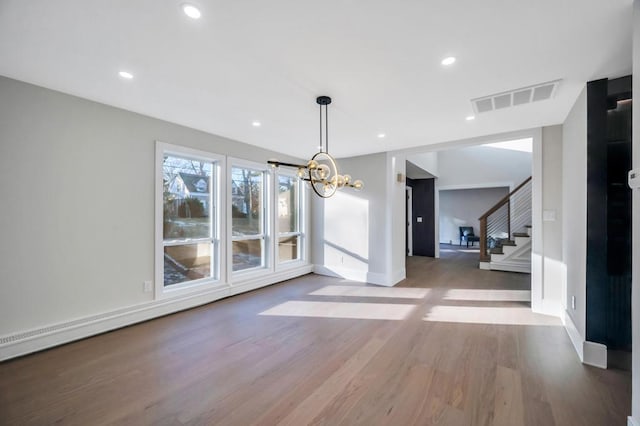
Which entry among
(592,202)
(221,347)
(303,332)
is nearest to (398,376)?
(303,332)

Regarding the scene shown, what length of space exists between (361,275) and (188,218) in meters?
3.32

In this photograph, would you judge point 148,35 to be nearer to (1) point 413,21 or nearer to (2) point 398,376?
(1) point 413,21

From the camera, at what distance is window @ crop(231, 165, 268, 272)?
15.4 ft

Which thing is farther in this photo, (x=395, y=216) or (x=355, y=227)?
(x=355, y=227)

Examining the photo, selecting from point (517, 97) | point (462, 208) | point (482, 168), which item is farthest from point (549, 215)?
point (462, 208)

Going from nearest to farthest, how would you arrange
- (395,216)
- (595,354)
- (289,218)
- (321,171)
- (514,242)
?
(595,354), (321,171), (395,216), (289,218), (514,242)

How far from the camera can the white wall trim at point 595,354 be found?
7.79 ft

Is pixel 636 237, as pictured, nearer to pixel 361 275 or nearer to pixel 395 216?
pixel 395 216

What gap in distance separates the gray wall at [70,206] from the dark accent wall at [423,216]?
7.34m

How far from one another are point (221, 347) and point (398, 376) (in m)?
1.71

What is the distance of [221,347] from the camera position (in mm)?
2736

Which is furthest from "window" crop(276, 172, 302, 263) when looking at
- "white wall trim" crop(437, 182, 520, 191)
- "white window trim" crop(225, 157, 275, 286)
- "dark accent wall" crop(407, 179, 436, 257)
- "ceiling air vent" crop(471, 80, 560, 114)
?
"white wall trim" crop(437, 182, 520, 191)

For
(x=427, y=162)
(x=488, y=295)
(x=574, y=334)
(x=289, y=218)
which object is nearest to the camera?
(x=574, y=334)

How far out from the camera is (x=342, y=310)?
379cm
